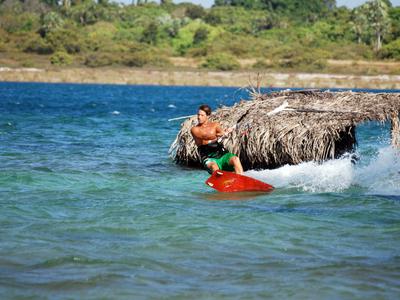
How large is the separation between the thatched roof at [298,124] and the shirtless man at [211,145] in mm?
1750

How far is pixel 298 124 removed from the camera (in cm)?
1526

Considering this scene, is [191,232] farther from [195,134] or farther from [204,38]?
[204,38]

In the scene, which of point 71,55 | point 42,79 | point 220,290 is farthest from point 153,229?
point 71,55

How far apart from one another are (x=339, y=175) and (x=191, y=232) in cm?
551

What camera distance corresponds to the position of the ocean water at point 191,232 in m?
7.68

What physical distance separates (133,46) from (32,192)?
98.5 metres

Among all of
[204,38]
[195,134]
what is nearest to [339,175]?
[195,134]

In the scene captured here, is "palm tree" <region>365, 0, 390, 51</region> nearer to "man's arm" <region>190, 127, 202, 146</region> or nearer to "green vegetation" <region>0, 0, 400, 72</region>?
"green vegetation" <region>0, 0, 400, 72</region>

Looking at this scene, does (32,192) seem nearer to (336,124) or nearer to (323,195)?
(323,195)

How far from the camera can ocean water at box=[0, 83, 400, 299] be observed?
7680mm

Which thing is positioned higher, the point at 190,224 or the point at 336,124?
the point at 336,124

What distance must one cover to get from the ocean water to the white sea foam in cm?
3

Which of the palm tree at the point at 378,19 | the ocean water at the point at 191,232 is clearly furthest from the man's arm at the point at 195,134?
the palm tree at the point at 378,19

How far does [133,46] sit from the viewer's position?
109938mm
